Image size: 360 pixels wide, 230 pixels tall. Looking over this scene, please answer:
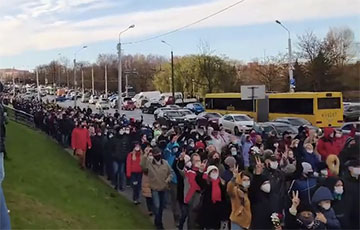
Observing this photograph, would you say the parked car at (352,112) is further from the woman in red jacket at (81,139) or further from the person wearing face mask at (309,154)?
the person wearing face mask at (309,154)

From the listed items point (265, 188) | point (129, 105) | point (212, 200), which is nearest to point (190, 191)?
point (212, 200)

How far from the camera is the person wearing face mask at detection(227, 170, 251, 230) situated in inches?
321

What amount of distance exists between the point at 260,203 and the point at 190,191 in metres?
1.71

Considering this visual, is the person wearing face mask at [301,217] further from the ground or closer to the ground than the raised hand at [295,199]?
closer to the ground

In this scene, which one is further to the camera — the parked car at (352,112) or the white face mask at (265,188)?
the parked car at (352,112)

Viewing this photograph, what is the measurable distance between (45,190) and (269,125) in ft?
61.6

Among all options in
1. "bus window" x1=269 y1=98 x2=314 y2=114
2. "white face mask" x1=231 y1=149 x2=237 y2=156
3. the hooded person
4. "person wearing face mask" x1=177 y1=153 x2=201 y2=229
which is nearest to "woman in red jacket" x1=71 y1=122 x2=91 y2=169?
"white face mask" x1=231 y1=149 x2=237 y2=156

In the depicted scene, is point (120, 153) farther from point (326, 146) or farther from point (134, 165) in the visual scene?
point (326, 146)

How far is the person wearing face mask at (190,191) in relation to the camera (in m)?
9.38

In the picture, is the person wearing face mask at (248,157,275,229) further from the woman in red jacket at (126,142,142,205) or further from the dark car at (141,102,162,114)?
the dark car at (141,102,162,114)

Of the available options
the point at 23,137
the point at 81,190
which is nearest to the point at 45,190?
the point at 81,190

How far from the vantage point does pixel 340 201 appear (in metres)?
7.79

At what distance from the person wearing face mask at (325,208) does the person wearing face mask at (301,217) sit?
0.07 metres

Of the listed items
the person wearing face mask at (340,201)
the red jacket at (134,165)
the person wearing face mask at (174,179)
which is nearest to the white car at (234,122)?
the red jacket at (134,165)
